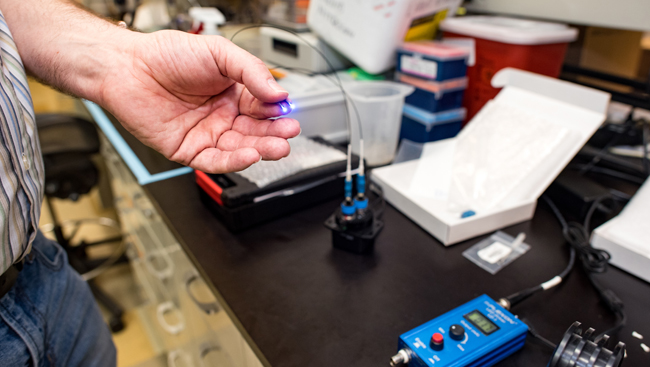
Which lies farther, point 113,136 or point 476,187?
point 113,136

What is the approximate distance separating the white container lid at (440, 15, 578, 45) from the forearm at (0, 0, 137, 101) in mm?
856

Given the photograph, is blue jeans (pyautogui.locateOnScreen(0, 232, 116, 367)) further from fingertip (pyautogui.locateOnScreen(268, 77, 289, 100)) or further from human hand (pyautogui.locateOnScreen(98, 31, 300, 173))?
fingertip (pyautogui.locateOnScreen(268, 77, 289, 100))

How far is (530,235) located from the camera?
0.79 metres

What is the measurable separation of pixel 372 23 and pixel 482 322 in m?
0.82

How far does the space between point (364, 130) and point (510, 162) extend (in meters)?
0.36

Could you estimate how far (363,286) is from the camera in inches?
26.2

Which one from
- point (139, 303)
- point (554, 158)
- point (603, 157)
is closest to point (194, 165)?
point (554, 158)

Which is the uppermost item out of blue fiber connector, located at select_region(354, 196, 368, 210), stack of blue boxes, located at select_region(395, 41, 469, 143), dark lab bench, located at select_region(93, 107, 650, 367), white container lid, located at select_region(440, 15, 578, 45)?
white container lid, located at select_region(440, 15, 578, 45)

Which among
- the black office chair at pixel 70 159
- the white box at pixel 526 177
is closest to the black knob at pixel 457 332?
the white box at pixel 526 177

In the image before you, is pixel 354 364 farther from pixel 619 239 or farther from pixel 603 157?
pixel 603 157

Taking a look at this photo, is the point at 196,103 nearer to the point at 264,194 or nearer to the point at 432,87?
the point at 264,194

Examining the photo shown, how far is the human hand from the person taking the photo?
0.55m

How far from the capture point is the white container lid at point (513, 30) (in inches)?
39.9

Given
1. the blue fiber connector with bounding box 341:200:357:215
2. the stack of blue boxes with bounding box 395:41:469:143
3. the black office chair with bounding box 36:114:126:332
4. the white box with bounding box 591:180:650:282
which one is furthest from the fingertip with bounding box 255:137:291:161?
the black office chair with bounding box 36:114:126:332
